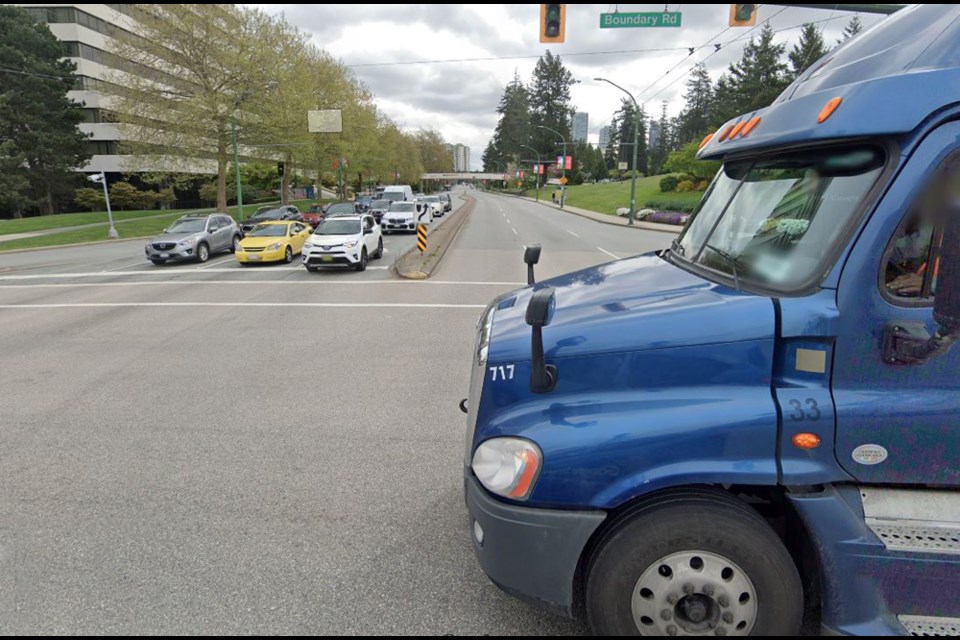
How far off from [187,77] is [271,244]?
20470 millimetres

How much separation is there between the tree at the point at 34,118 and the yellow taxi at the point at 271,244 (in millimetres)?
35557

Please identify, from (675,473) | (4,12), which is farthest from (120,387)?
(4,12)

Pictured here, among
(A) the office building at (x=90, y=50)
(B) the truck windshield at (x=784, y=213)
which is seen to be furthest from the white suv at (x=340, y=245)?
(A) the office building at (x=90, y=50)

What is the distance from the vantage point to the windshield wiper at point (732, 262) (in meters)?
2.36

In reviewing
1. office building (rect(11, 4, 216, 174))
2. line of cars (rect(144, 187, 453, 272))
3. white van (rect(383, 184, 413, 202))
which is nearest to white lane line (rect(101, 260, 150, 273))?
line of cars (rect(144, 187, 453, 272))

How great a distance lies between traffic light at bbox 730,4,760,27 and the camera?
443 inches

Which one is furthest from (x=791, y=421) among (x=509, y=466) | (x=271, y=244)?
(x=271, y=244)

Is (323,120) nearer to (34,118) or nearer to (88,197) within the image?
(88,197)

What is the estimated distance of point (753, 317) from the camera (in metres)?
2.06

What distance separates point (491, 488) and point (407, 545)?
122cm

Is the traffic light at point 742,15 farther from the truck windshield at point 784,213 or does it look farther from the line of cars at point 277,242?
the truck windshield at point 784,213

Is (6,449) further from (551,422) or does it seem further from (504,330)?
(551,422)

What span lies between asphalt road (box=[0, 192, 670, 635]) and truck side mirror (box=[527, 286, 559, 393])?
1.24 metres

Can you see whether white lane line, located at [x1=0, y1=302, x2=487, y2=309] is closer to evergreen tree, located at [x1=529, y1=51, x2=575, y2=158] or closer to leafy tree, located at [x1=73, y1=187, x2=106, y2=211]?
leafy tree, located at [x1=73, y1=187, x2=106, y2=211]
